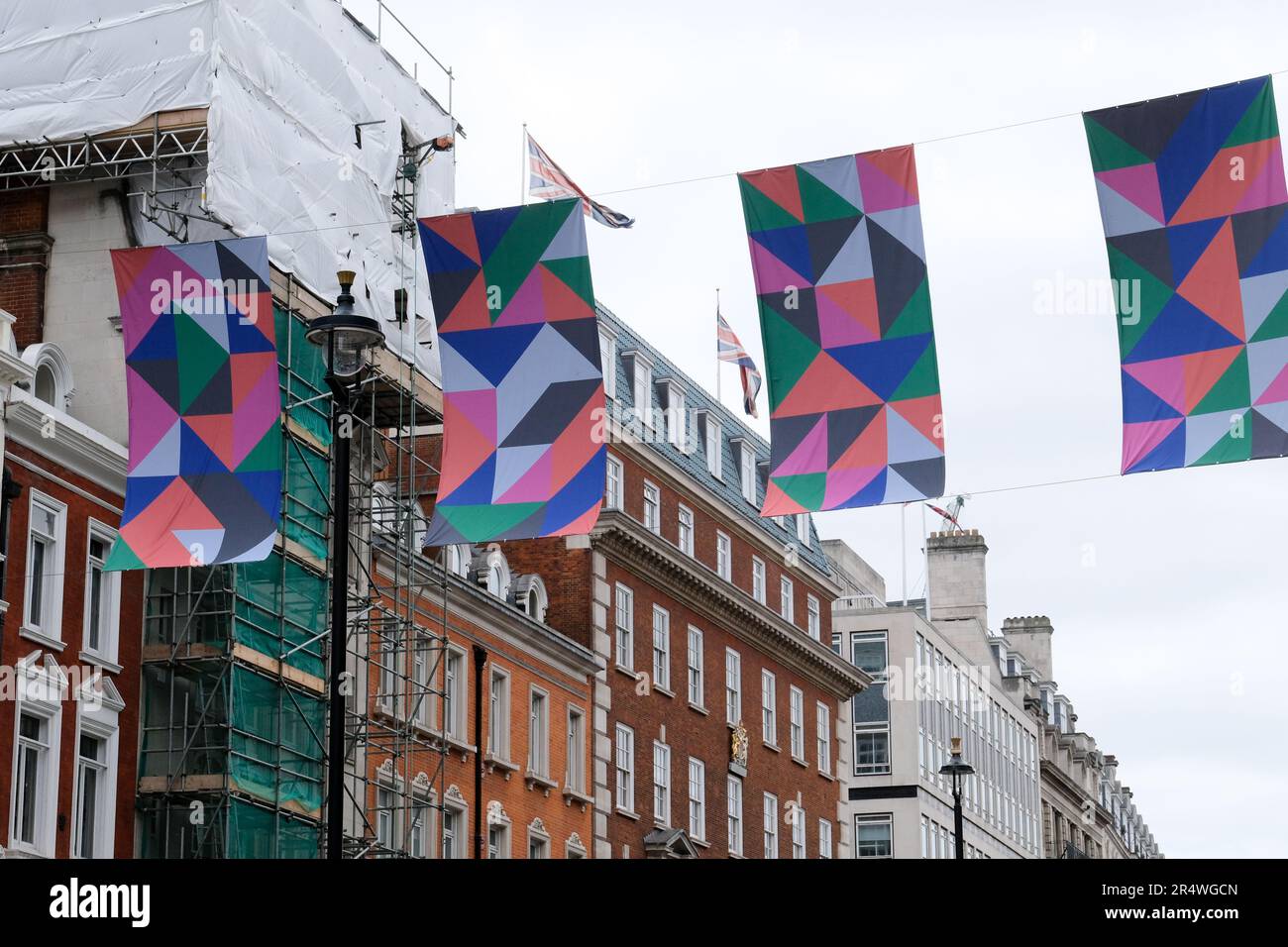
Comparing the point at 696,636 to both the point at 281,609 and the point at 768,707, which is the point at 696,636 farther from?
the point at 281,609

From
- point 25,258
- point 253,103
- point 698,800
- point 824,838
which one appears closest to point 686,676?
point 698,800

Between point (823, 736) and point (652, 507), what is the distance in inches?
601

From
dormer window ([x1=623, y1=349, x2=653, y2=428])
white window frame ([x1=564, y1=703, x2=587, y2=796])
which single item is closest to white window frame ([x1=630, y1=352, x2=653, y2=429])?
dormer window ([x1=623, y1=349, x2=653, y2=428])

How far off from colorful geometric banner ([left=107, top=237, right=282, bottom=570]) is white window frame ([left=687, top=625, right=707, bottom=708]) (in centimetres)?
3353

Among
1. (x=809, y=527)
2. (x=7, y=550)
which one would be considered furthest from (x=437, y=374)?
(x=809, y=527)

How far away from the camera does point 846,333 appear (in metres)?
24.0

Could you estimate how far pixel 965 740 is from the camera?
89.6 meters

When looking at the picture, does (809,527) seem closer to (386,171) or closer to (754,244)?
(386,171)

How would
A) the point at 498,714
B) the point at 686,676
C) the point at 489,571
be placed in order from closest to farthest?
the point at 498,714, the point at 489,571, the point at 686,676

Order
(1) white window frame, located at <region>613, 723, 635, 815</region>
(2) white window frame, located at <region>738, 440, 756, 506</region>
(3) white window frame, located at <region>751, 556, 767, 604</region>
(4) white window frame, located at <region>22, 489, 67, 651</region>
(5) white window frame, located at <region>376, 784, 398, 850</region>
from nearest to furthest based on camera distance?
(4) white window frame, located at <region>22, 489, 67, 651</region>
(5) white window frame, located at <region>376, 784, 398, 850</region>
(1) white window frame, located at <region>613, 723, 635, 815</region>
(3) white window frame, located at <region>751, 556, 767, 604</region>
(2) white window frame, located at <region>738, 440, 756, 506</region>

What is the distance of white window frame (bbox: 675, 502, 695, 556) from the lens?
60.9 m

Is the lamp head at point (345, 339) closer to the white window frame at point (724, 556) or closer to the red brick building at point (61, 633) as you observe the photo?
the red brick building at point (61, 633)

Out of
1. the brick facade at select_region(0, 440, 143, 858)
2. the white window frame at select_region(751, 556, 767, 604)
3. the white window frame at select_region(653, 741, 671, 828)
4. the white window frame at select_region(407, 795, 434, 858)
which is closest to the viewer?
the brick facade at select_region(0, 440, 143, 858)

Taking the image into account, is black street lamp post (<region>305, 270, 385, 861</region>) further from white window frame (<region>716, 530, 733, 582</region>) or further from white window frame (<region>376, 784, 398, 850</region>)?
white window frame (<region>716, 530, 733, 582</region>)
